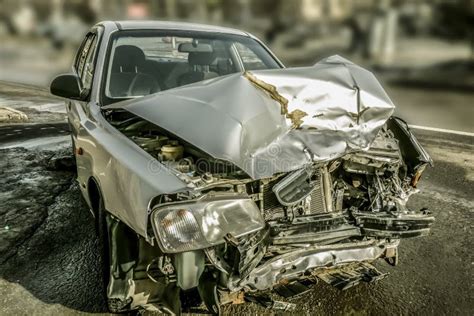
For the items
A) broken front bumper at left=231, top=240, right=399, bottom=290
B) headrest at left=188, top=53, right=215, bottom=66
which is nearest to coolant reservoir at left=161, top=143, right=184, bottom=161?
broken front bumper at left=231, top=240, right=399, bottom=290

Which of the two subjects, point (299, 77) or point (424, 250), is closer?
point (299, 77)

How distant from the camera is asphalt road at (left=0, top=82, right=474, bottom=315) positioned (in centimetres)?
279

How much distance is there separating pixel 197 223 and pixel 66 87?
1.89 metres

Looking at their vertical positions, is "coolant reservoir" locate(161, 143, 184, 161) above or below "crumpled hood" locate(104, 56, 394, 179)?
below

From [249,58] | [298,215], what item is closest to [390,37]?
[249,58]

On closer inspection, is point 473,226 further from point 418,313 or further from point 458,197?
point 418,313

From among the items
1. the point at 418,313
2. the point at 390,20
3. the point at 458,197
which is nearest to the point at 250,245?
the point at 418,313

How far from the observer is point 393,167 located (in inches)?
110

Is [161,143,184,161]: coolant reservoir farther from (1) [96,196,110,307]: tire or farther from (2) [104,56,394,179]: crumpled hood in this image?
(1) [96,196,110,307]: tire

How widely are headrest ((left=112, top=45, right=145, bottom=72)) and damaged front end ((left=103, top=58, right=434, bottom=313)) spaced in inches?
25.9

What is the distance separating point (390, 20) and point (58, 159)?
7.45 metres

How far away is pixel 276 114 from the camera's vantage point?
2.44 m

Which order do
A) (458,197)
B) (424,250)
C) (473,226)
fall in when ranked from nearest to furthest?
(424,250)
(473,226)
(458,197)

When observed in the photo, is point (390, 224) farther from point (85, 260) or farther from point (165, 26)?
point (165, 26)
